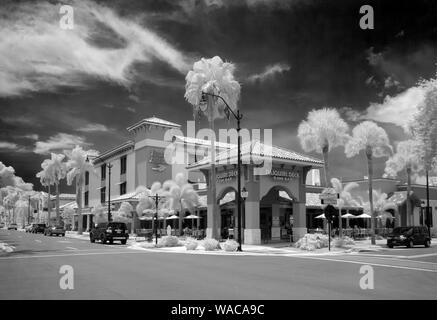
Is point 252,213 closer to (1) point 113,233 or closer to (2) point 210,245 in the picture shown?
(2) point 210,245

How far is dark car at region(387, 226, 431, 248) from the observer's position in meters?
33.7

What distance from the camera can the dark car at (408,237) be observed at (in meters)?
33.7

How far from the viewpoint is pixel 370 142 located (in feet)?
117

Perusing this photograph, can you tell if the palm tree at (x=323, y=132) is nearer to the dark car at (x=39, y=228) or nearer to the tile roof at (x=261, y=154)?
the tile roof at (x=261, y=154)

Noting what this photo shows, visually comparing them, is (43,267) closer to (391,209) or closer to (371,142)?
(371,142)

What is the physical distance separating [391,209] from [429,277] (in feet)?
152

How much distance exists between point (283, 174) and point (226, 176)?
4679mm

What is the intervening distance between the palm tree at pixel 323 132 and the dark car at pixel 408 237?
716 centimetres

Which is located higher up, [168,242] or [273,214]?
[273,214]

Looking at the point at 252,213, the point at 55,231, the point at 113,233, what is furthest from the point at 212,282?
the point at 55,231

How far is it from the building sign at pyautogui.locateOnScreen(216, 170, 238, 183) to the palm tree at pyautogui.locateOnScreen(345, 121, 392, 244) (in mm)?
9482

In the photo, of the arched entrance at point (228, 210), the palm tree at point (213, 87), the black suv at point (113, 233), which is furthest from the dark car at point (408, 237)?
the black suv at point (113, 233)

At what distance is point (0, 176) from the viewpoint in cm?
3462
